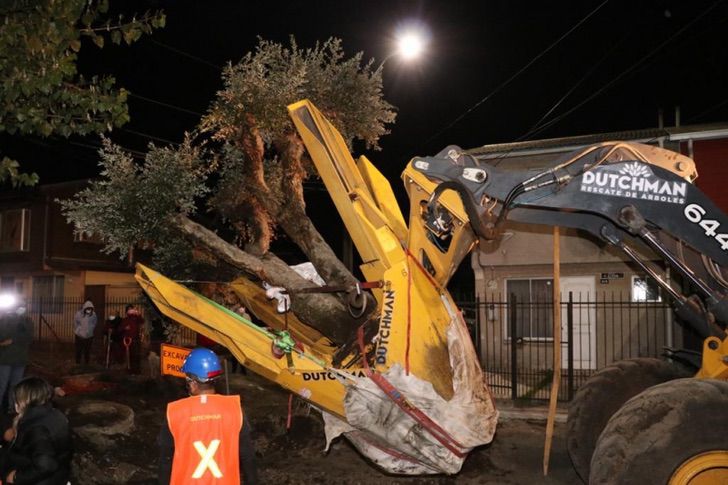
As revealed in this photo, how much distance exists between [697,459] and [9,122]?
6895 millimetres

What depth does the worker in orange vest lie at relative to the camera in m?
3.68

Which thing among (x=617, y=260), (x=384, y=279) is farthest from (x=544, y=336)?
(x=384, y=279)

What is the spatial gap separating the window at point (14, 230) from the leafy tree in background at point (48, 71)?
23.5 m

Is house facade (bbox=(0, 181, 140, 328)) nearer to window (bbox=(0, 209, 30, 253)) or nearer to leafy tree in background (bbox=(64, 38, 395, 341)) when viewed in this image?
window (bbox=(0, 209, 30, 253))

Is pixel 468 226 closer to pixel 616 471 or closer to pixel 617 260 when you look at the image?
pixel 616 471

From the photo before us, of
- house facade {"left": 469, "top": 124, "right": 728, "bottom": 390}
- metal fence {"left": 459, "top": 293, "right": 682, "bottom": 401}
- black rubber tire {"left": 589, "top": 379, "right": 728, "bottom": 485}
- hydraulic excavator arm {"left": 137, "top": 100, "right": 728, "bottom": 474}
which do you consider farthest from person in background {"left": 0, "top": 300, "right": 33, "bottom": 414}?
house facade {"left": 469, "top": 124, "right": 728, "bottom": 390}

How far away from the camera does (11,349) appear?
876cm

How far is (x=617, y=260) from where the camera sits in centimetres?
1573

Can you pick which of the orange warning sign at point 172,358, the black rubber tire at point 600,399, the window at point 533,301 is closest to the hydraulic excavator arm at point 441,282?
the orange warning sign at point 172,358

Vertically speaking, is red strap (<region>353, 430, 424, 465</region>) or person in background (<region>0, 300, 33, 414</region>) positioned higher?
person in background (<region>0, 300, 33, 414</region>)

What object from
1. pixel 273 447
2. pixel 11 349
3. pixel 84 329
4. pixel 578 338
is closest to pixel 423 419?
pixel 273 447

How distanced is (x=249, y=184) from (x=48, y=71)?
3.09m

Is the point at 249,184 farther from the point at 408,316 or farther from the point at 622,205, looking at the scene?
the point at 622,205

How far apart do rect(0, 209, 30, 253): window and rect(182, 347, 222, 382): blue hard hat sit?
27061mm
